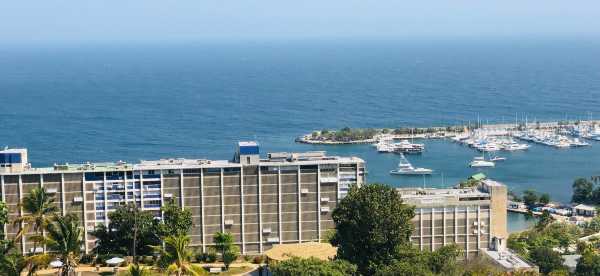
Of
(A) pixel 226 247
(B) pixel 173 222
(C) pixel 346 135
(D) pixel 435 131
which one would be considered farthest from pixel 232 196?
(D) pixel 435 131

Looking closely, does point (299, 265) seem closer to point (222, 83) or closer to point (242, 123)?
point (242, 123)

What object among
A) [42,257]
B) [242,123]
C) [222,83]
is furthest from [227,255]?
[222,83]

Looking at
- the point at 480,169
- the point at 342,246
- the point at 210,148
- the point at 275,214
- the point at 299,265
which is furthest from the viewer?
the point at 210,148

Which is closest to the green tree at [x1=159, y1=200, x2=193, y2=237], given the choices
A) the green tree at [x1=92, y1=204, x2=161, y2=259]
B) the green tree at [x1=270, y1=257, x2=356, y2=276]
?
the green tree at [x1=92, y1=204, x2=161, y2=259]

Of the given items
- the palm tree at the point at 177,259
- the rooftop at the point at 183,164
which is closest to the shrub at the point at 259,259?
the rooftop at the point at 183,164

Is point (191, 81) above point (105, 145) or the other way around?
above

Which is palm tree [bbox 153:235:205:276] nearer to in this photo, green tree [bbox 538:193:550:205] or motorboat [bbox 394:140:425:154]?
green tree [bbox 538:193:550:205]
